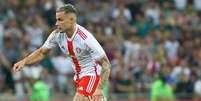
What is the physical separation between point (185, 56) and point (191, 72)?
705 millimetres

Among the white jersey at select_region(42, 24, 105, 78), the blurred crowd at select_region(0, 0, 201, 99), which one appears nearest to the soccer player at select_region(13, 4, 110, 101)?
the white jersey at select_region(42, 24, 105, 78)

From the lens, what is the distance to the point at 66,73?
1911 centimetres

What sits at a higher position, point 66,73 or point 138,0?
point 138,0

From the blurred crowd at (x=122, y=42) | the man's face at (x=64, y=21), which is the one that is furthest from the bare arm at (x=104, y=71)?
the blurred crowd at (x=122, y=42)

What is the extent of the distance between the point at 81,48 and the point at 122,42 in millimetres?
9605

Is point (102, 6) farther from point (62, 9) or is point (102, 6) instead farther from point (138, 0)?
point (62, 9)

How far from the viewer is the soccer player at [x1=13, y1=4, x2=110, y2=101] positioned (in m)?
10.3

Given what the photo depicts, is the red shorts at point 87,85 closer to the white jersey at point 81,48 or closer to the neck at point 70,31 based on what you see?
the white jersey at point 81,48

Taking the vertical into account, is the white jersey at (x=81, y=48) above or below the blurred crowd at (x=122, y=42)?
below

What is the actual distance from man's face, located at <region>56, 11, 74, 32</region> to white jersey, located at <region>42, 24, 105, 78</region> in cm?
19

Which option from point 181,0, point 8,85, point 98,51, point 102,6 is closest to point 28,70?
point 8,85

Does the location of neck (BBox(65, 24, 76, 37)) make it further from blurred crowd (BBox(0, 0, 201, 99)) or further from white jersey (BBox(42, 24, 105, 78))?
blurred crowd (BBox(0, 0, 201, 99))

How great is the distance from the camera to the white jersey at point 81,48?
1042 cm

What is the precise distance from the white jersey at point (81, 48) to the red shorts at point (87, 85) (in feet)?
0.22
